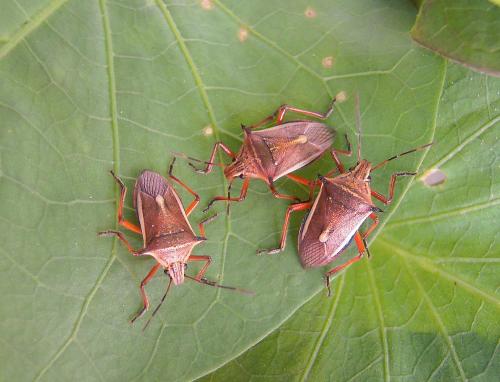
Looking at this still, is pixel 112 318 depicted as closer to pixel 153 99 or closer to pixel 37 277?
pixel 37 277

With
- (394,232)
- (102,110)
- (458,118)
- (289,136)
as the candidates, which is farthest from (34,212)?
(458,118)

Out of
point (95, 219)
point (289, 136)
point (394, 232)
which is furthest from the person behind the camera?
point (394, 232)

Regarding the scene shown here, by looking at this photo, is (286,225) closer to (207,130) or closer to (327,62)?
(207,130)

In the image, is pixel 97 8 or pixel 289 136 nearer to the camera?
pixel 97 8

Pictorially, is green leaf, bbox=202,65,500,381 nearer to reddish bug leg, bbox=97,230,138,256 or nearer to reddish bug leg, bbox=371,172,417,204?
reddish bug leg, bbox=371,172,417,204

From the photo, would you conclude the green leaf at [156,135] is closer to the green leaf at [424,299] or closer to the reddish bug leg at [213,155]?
the reddish bug leg at [213,155]

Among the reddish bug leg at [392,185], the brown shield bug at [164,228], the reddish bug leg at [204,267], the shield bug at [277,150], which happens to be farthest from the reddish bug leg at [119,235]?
the reddish bug leg at [392,185]

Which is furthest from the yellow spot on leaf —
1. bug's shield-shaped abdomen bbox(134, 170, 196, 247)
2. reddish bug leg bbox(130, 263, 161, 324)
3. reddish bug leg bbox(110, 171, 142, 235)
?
reddish bug leg bbox(130, 263, 161, 324)
